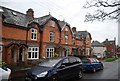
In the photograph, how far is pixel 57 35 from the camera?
90.0 feet

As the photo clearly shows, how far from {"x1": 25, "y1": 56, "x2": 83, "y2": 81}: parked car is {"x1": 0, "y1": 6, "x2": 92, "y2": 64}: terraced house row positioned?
10.9 meters

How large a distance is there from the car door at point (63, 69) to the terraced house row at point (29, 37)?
11233mm

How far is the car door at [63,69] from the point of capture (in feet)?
27.8

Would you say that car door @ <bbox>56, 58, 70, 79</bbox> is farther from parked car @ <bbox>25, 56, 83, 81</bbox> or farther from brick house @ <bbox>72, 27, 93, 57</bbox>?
brick house @ <bbox>72, 27, 93, 57</bbox>

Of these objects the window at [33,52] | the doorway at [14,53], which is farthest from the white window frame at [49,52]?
the doorway at [14,53]

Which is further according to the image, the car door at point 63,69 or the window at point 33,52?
the window at point 33,52

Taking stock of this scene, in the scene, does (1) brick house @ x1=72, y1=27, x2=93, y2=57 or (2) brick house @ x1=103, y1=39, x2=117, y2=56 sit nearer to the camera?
(1) brick house @ x1=72, y1=27, x2=93, y2=57

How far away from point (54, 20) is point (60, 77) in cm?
1913

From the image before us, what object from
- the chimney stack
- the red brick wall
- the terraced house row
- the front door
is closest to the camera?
the terraced house row

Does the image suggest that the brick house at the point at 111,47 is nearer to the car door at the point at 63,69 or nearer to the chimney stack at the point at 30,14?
the chimney stack at the point at 30,14

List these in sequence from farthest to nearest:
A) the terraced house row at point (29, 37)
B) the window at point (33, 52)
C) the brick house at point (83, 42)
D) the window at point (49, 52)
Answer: the brick house at point (83, 42), the window at point (49, 52), the window at point (33, 52), the terraced house row at point (29, 37)

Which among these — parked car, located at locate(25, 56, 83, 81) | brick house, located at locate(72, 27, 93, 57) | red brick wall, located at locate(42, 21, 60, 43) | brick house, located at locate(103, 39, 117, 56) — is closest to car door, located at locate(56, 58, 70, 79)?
parked car, located at locate(25, 56, 83, 81)

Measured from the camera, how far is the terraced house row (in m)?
18.2

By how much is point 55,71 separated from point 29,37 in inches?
563
